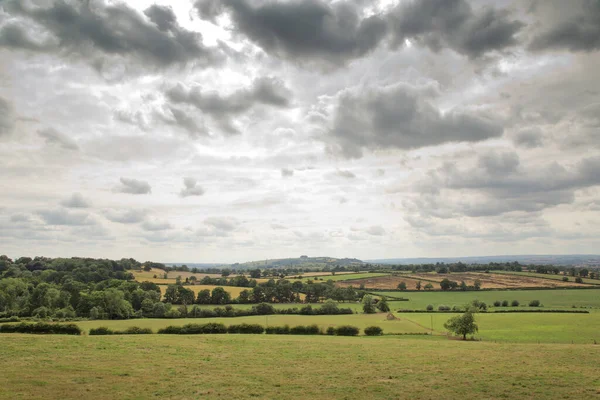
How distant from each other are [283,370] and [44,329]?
1625 inches

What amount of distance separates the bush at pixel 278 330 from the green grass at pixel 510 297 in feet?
185

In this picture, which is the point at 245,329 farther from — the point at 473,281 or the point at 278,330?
the point at 473,281

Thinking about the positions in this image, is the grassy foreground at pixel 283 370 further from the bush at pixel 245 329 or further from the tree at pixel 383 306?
the tree at pixel 383 306

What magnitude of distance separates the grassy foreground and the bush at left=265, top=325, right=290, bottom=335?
1759 cm

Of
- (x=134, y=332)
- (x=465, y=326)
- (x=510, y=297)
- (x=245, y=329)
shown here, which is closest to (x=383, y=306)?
(x=465, y=326)

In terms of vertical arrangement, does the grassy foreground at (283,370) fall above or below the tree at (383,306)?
above

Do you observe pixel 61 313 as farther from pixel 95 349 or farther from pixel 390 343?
pixel 390 343

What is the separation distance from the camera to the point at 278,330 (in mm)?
64938

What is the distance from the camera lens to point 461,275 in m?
182

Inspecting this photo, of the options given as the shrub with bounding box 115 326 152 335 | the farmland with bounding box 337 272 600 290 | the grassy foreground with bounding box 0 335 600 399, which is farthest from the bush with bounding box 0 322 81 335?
the farmland with bounding box 337 272 600 290

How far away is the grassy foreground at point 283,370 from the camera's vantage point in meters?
25.7

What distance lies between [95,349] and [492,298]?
123 m

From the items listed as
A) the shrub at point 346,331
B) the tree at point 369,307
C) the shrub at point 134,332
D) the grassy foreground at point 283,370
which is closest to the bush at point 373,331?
the shrub at point 346,331

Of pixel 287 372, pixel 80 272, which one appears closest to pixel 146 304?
pixel 80 272
